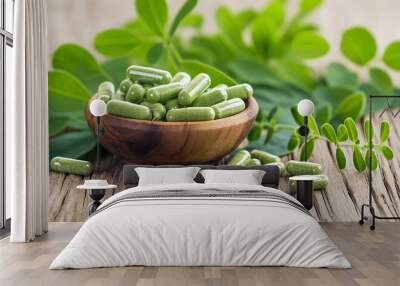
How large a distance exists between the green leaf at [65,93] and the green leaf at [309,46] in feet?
7.36

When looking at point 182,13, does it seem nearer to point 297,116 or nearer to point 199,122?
point 199,122

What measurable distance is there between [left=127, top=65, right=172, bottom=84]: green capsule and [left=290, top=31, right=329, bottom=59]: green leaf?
4.65ft

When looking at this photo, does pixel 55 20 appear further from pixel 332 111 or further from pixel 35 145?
pixel 332 111

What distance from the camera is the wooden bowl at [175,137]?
6172 millimetres

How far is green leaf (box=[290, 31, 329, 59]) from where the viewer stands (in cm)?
689

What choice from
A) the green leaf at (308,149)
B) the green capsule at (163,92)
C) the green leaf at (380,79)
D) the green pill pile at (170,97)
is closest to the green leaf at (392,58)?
the green leaf at (380,79)

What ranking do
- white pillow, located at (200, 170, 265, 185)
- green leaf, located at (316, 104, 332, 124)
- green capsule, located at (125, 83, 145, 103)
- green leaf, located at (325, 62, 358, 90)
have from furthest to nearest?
green leaf, located at (325, 62, 358, 90) < green leaf, located at (316, 104, 332, 124) < green capsule, located at (125, 83, 145, 103) < white pillow, located at (200, 170, 265, 185)

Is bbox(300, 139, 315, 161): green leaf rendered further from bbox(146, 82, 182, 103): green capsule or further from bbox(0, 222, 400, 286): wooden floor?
bbox(0, 222, 400, 286): wooden floor

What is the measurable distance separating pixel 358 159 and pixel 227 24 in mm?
1979

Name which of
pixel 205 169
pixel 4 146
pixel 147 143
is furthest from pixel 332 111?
pixel 4 146

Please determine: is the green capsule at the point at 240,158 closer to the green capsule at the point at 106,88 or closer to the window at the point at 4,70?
the green capsule at the point at 106,88

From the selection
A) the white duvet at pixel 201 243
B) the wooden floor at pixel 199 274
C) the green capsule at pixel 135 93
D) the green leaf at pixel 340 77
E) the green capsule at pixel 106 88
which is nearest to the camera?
the wooden floor at pixel 199 274

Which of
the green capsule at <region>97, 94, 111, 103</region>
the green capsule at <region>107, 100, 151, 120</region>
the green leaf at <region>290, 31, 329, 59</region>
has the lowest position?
the green capsule at <region>107, 100, 151, 120</region>

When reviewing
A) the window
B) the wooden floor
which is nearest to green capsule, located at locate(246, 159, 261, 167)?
the wooden floor
